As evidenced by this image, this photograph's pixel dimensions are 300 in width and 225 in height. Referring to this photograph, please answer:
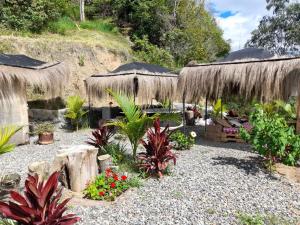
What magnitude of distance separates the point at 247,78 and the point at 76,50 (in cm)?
1100

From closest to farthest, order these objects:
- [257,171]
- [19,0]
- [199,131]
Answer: [257,171]
[199,131]
[19,0]

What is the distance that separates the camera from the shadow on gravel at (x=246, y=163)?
5.66 meters

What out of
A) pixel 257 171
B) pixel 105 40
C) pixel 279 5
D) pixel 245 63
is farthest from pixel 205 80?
pixel 279 5

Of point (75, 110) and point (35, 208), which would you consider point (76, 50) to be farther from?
point (35, 208)

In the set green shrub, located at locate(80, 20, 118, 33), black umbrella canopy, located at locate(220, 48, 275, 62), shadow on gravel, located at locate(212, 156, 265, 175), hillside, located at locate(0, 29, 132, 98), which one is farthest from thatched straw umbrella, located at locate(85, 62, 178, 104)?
green shrub, located at locate(80, 20, 118, 33)

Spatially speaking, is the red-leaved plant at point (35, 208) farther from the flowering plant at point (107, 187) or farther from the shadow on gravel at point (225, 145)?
the shadow on gravel at point (225, 145)

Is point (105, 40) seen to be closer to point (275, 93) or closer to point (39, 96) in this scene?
point (39, 96)

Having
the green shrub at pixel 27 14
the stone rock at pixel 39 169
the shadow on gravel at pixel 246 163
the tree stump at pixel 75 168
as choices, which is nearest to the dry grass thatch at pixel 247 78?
the shadow on gravel at pixel 246 163

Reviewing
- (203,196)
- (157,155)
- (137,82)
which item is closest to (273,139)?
(203,196)

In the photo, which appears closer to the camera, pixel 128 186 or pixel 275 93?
pixel 128 186

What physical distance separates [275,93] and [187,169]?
131 inches

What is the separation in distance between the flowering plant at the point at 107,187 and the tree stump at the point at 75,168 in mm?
168

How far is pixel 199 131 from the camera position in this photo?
420 inches

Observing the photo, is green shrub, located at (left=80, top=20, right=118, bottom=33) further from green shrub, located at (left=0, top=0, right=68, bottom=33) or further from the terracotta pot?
the terracotta pot
